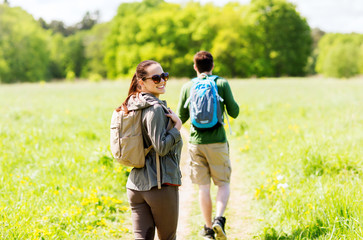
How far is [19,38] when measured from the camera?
1923 inches

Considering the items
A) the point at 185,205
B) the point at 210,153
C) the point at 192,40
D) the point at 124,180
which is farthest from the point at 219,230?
the point at 192,40

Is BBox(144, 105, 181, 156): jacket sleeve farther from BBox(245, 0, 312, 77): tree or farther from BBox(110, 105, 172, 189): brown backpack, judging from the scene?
BBox(245, 0, 312, 77): tree

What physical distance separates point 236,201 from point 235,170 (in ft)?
4.80

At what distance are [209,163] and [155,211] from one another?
1375mm

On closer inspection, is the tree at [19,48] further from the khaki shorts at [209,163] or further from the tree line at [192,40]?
the khaki shorts at [209,163]

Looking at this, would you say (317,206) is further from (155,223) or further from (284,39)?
(284,39)

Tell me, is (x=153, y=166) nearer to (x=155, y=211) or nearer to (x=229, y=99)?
(x=155, y=211)

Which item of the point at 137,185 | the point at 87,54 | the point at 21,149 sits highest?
the point at 87,54

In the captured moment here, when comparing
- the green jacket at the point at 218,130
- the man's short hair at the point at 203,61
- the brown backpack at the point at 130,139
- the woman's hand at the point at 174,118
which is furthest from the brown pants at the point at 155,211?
→ the man's short hair at the point at 203,61

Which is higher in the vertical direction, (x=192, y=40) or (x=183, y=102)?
(x=192, y=40)

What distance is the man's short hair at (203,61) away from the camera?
12.8ft

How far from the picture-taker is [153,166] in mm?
2721

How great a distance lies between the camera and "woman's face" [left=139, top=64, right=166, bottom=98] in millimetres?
2725

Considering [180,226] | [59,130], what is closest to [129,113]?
[180,226]
